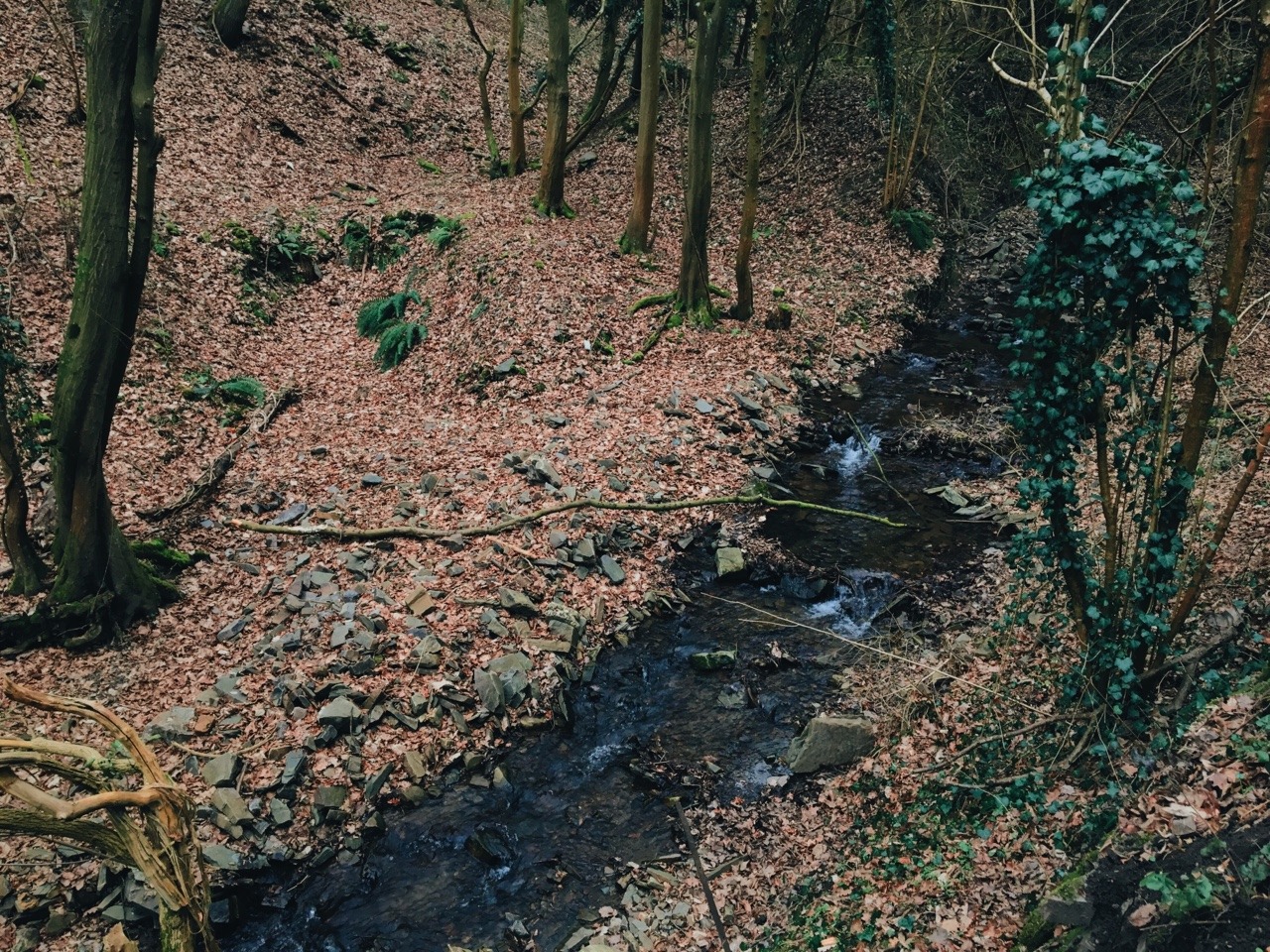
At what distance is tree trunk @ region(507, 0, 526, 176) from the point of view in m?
16.9

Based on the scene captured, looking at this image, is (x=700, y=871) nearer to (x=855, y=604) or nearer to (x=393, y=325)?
(x=855, y=604)

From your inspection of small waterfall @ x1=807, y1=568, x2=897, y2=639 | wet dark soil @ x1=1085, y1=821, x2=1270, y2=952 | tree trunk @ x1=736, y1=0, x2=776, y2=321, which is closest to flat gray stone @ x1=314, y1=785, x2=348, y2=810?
small waterfall @ x1=807, y1=568, x2=897, y2=639

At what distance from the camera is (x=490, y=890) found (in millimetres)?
6277

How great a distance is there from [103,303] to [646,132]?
10375mm

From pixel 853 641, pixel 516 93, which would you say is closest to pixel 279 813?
pixel 853 641

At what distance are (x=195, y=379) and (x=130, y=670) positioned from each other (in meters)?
5.61

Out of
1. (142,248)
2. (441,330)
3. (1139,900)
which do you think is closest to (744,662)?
(1139,900)

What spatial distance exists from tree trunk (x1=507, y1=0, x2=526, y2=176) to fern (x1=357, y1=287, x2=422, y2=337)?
589 centimetres

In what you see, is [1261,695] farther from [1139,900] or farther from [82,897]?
[82,897]

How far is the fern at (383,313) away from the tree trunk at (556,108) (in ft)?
12.6

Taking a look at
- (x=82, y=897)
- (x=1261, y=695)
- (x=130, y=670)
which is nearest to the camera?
(x=1261, y=695)

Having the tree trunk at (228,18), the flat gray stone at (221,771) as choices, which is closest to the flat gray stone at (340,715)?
the flat gray stone at (221,771)

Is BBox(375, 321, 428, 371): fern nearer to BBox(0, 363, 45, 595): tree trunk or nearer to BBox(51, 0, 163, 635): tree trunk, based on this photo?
BBox(51, 0, 163, 635): tree trunk

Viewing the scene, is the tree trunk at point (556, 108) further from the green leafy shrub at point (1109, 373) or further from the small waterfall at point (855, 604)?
the green leafy shrub at point (1109, 373)
